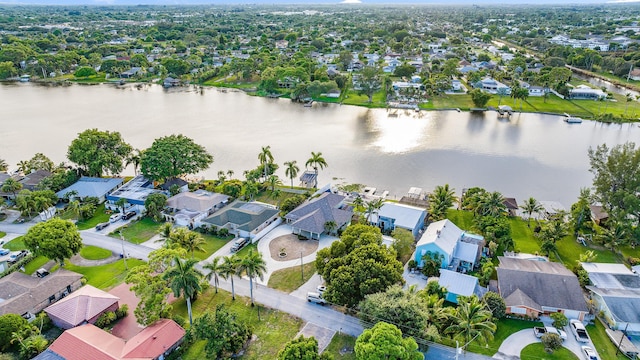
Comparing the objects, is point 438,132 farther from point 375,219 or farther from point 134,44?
point 134,44

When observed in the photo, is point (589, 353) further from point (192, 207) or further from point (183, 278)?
point (192, 207)

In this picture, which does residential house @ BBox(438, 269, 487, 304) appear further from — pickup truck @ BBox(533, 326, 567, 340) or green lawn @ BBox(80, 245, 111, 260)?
green lawn @ BBox(80, 245, 111, 260)

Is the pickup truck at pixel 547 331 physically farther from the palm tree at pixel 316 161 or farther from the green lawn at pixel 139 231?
the green lawn at pixel 139 231

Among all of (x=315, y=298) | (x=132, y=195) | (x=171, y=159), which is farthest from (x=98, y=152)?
(x=315, y=298)

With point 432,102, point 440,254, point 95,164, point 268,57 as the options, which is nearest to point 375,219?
point 440,254

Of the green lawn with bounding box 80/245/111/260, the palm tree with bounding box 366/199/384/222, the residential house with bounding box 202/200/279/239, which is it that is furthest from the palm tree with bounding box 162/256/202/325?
the palm tree with bounding box 366/199/384/222

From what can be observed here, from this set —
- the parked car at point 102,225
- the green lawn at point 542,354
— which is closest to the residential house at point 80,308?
the parked car at point 102,225
